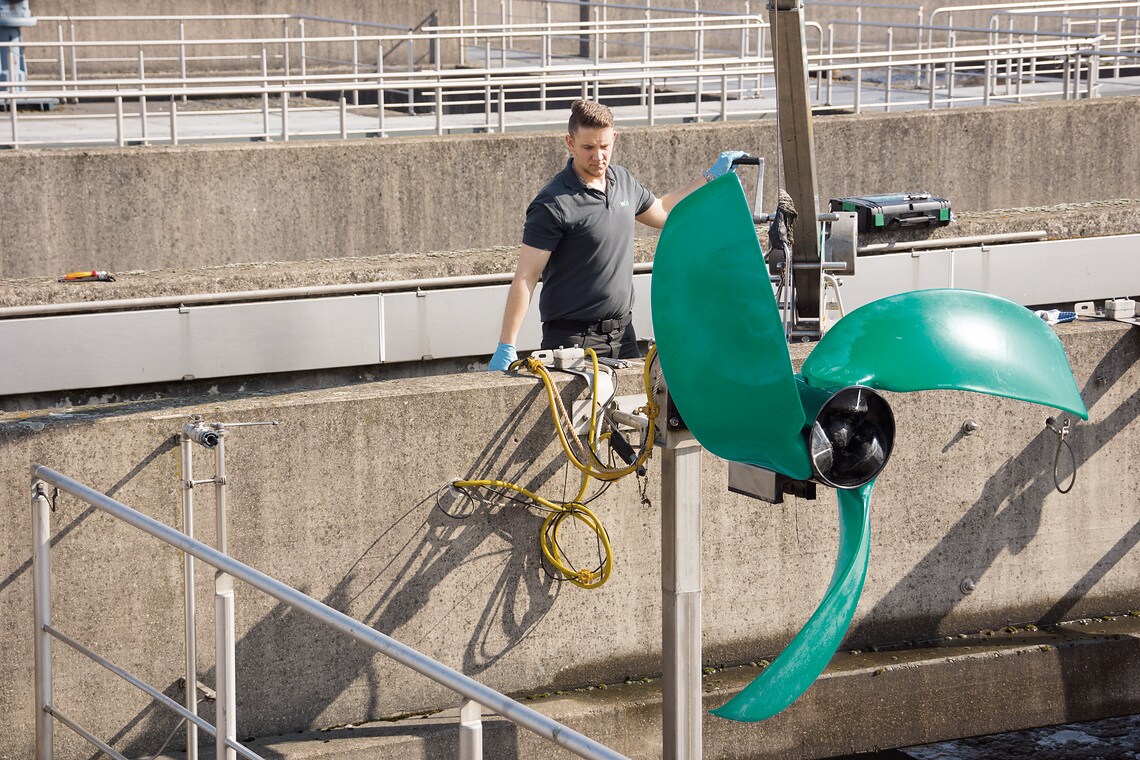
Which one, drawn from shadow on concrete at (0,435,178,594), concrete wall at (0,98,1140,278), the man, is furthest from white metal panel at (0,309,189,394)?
shadow on concrete at (0,435,178,594)

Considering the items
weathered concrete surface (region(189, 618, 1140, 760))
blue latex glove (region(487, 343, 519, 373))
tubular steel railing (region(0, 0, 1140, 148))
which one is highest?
tubular steel railing (region(0, 0, 1140, 148))

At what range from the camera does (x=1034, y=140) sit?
12734 millimetres

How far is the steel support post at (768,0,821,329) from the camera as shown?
189 inches

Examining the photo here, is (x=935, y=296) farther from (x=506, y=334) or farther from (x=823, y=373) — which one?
(x=506, y=334)

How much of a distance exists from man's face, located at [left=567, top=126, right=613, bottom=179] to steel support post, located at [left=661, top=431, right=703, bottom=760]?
1.42 m

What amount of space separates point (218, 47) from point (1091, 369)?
13141mm

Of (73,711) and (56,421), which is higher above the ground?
(56,421)

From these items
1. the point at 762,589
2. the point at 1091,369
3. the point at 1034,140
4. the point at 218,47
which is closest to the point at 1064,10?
the point at 1034,140

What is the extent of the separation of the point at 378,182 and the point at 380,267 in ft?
4.07

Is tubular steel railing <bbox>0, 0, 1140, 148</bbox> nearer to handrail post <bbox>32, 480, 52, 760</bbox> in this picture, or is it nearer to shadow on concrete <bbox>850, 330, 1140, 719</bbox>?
shadow on concrete <bbox>850, 330, 1140, 719</bbox>

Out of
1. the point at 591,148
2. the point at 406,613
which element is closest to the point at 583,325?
the point at 591,148

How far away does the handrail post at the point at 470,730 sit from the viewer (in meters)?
3.46

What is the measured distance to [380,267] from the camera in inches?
379

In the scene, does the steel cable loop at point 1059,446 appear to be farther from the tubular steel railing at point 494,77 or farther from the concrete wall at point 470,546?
the tubular steel railing at point 494,77
